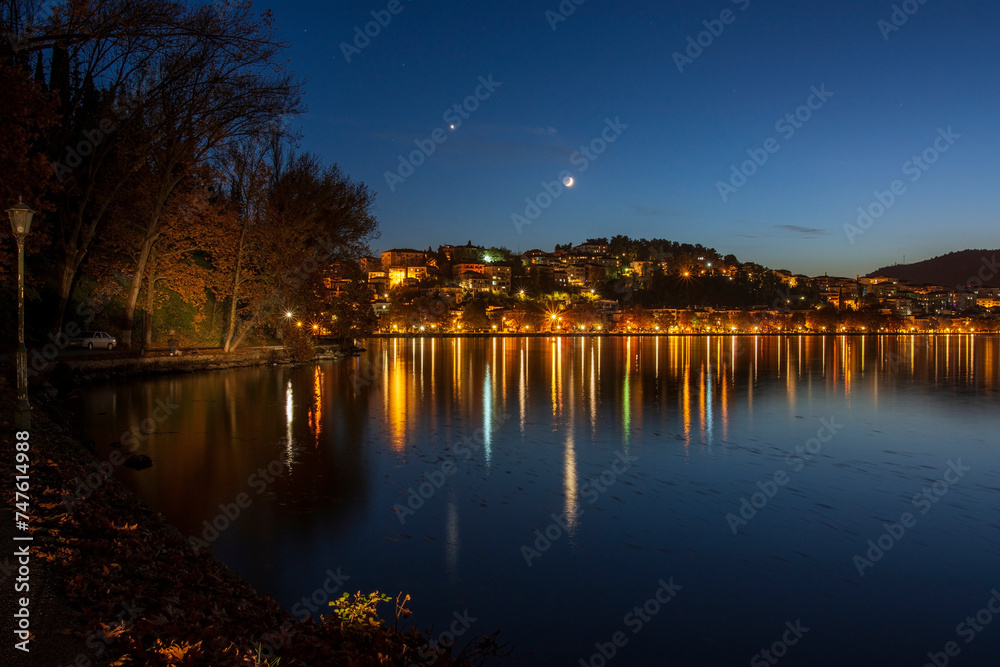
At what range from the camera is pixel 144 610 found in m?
4.16

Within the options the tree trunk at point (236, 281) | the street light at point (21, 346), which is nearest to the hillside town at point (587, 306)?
the tree trunk at point (236, 281)

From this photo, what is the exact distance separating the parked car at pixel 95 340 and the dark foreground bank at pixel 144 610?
25.8m

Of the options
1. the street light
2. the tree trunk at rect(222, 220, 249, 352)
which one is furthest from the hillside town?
the street light

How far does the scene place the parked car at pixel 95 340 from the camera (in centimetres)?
2880

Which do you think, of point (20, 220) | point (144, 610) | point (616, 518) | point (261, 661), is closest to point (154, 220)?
point (20, 220)

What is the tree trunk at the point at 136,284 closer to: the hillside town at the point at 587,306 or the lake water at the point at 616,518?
the lake water at the point at 616,518

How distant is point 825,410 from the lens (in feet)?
65.5

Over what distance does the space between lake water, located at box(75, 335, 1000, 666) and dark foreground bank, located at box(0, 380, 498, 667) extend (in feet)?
3.13

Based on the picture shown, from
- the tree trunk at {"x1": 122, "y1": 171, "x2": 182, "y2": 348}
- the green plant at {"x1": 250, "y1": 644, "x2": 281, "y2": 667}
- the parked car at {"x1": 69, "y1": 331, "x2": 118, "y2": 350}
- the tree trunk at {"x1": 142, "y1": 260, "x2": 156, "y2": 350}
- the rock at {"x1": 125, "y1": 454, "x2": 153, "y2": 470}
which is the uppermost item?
the tree trunk at {"x1": 122, "y1": 171, "x2": 182, "y2": 348}

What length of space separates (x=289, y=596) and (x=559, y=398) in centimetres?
1691

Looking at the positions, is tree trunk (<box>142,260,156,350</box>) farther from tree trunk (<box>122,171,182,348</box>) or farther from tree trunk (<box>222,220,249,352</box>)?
tree trunk (<box>222,220,249,352</box>)

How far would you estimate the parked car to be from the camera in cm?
2880

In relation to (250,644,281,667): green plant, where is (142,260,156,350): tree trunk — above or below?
above

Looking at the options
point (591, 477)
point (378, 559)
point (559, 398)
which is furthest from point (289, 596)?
point (559, 398)
